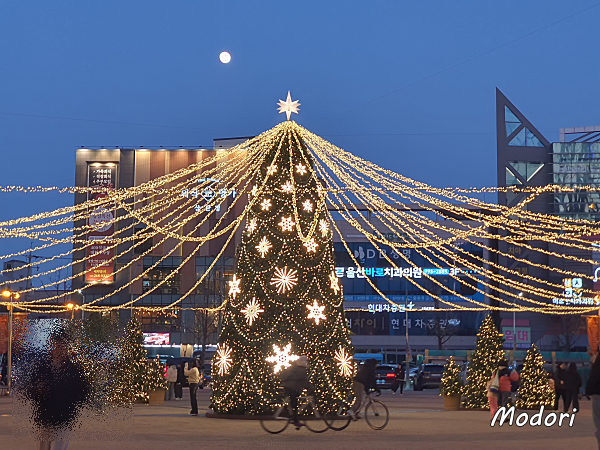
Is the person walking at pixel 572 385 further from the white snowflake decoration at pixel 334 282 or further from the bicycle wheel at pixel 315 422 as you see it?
the bicycle wheel at pixel 315 422

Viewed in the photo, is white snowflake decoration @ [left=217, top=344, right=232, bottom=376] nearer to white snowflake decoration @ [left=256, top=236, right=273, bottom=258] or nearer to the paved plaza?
the paved plaza

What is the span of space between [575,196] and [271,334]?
9312 centimetres

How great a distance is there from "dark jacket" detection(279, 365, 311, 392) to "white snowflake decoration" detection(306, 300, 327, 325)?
2671 mm

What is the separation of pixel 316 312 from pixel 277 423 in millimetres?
3286

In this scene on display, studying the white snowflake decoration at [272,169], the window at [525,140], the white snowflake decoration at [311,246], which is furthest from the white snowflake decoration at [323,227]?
the window at [525,140]

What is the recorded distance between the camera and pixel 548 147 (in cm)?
9925

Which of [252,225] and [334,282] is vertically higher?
[252,225]

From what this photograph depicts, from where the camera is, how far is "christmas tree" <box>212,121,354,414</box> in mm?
17031

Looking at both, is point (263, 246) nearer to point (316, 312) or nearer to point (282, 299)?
point (282, 299)

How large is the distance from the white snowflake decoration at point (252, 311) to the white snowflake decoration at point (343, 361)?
183 centimetres

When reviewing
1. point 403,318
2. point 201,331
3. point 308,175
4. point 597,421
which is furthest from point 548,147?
point 597,421

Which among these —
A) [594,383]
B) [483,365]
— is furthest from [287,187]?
[594,383]

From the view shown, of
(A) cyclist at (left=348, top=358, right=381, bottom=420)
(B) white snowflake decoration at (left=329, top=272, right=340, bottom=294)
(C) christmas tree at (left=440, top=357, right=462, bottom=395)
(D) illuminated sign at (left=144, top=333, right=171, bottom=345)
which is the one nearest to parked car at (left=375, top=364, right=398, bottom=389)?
(C) christmas tree at (left=440, top=357, right=462, bottom=395)

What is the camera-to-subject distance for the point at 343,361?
1738cm
